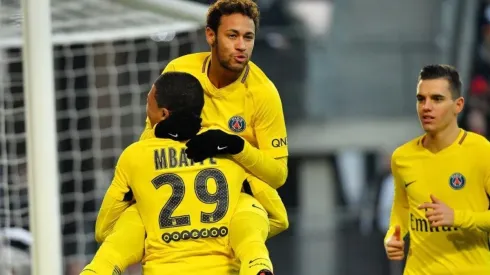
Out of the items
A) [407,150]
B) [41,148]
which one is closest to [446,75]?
[407,150]

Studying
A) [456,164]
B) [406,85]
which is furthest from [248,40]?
[406,85]

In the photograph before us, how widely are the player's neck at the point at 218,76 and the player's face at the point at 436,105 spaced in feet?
2.23

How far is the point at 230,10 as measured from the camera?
4.07 metres

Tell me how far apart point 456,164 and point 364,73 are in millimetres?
5279

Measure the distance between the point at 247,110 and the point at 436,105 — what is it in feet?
2.23

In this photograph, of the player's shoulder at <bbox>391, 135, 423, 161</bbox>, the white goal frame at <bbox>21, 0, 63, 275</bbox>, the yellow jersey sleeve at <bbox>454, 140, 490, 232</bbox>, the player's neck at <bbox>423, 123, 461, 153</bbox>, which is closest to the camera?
the yellow jersey sleeve at <bbox>454, 140, 490, 232</bbox>

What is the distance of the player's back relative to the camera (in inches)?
153

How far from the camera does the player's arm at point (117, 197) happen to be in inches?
155

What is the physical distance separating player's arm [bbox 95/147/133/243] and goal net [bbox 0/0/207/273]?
7.99 feet

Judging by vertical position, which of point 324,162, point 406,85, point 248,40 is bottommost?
point 324,162

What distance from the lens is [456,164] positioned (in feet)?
13.8

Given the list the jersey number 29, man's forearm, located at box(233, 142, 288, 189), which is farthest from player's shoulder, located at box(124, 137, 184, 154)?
man's forearm, located at box(233, 142, 288, 189)

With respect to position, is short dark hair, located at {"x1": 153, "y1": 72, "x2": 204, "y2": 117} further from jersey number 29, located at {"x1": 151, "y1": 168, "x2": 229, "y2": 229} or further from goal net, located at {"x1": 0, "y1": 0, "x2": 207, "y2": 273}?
goal net, located at {"x1": 0, "y1": 0, "x2": 207, "y2": 273}

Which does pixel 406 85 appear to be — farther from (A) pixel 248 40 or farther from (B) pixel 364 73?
(A) pixel 248 40
